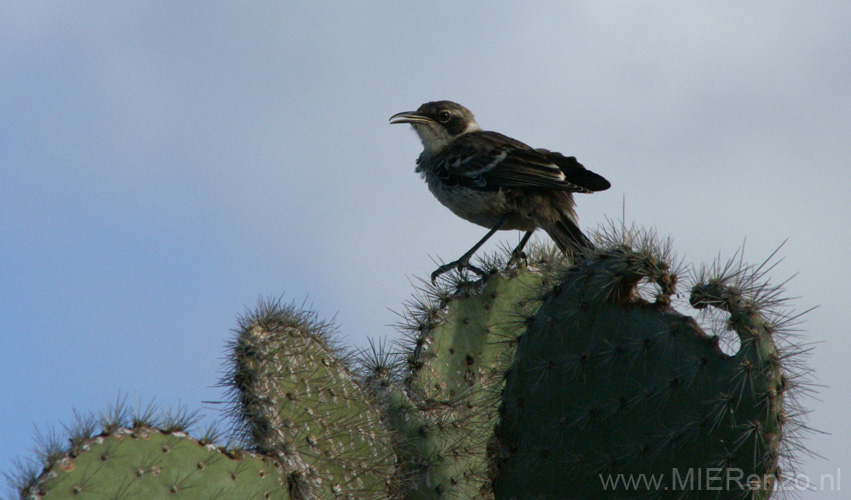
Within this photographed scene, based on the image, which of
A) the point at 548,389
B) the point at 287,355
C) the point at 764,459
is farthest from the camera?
the point at 287,355

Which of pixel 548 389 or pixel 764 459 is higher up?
pixel 548 389

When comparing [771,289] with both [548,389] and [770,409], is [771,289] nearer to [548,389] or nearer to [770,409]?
[770,409]

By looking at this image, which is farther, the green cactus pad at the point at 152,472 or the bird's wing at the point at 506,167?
the bird's wing at the point at 506,167

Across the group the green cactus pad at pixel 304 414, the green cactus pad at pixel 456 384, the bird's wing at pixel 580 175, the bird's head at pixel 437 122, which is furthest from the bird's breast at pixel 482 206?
the green cactus pad at pixel 304 414

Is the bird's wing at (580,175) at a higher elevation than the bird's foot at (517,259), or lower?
higher

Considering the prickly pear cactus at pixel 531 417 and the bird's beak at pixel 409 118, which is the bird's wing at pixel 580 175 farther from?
the prickly pear cactus at pixel 531 417

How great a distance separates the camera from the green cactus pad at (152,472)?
260 cm

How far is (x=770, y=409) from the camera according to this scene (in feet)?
9.46

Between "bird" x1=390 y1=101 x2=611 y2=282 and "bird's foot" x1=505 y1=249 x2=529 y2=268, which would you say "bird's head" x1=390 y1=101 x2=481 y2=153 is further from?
"bird's foot" x1=505 y1=249 x2=529 y2=268

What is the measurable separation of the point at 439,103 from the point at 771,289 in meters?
5.30

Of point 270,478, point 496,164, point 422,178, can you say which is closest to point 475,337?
point 270,478

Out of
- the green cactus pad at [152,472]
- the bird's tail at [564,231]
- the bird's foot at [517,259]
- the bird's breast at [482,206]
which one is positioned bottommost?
the green cactus pad at [152,472]

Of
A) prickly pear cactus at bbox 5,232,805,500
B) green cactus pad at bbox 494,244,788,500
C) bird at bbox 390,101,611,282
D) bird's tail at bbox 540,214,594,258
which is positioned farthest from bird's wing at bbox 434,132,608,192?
green cactus pad at bbox 494,244,788,500

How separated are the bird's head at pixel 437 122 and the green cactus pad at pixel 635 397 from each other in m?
4.63
